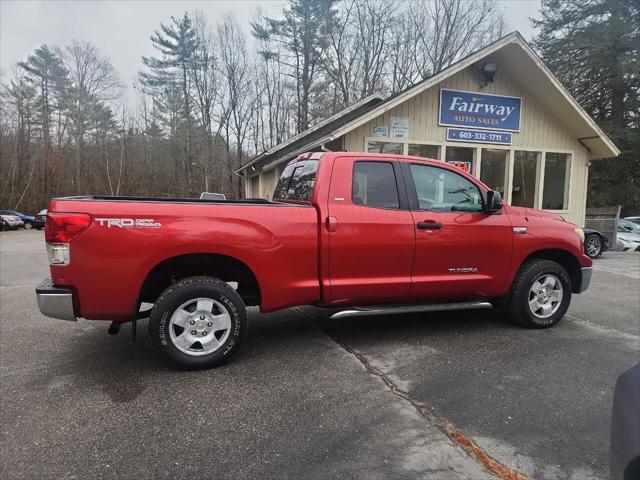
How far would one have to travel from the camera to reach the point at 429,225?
4246 millimetres

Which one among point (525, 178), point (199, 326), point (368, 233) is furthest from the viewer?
point (525, 178)

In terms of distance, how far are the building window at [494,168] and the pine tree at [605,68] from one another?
625 inches

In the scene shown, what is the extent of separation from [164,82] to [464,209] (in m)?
36.4

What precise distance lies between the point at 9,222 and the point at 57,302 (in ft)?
113

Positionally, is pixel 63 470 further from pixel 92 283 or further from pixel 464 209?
pixel 464 209

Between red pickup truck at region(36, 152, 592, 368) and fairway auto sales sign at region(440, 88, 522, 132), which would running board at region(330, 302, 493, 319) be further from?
fairway auto sales sign at region(440, 88, 522, 132)

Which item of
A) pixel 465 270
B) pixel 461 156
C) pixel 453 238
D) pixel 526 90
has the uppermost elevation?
pixel 526 90

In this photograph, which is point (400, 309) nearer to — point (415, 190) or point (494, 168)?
point (415, 190)

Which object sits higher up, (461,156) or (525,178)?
(461,156)

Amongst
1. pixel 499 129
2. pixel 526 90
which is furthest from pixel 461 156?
pixel 526 90

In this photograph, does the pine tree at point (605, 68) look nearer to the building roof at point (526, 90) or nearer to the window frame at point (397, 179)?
the building roof at point (526, 90)

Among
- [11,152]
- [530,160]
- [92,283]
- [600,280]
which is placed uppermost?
[11,152]

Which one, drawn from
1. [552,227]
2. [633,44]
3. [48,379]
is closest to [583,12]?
[633,44]

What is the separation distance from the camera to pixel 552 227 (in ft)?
15.8
